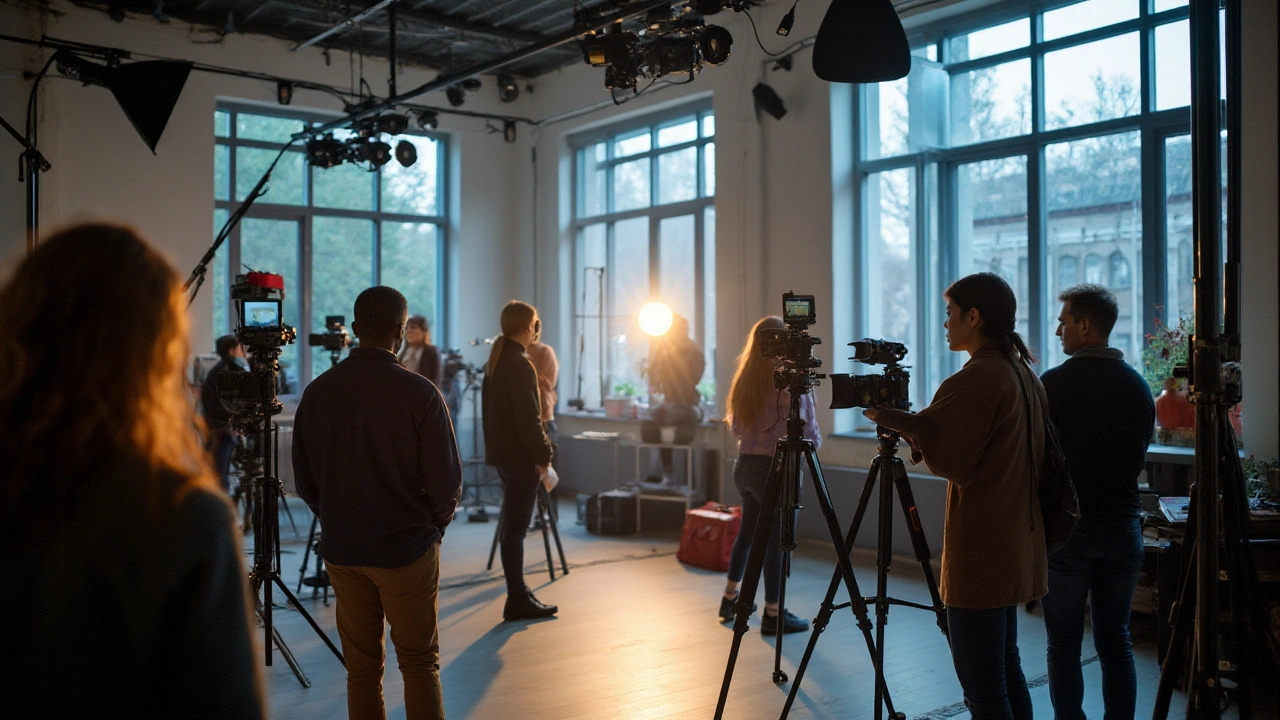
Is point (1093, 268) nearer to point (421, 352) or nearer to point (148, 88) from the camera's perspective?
point (421, 352)

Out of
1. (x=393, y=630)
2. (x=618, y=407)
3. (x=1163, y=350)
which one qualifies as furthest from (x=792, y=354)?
(x=618, y=407)

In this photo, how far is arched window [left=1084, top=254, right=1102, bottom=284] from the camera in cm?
586

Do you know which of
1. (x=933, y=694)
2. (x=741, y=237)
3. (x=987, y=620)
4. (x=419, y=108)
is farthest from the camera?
(x=419, y=108)

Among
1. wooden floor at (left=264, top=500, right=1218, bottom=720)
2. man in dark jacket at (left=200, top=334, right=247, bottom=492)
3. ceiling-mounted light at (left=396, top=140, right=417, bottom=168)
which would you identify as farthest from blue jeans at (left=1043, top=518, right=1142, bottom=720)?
ceiling-mounted light at (left=396, top=140, right=417, bottom=168)

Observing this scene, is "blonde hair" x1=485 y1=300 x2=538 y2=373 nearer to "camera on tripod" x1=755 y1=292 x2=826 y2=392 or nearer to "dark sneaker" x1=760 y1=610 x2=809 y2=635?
"camera on tripod" x1=755 y1=292 x2=826 y2=392

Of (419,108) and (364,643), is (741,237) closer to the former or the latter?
(419,108)

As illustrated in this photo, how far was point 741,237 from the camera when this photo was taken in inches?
303

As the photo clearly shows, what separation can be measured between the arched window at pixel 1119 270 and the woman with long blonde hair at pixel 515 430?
3532mm

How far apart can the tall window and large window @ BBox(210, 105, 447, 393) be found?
164cm

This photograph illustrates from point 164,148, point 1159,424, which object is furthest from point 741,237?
point 164,148

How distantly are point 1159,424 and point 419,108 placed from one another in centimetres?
689

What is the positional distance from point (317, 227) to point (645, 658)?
6.77 meters

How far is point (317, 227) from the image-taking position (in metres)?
9.59

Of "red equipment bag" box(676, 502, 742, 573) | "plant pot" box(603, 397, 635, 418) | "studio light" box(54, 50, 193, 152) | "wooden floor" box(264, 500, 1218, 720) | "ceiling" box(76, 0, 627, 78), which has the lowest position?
"wooden floor" box(264, 500, 1218, 720)
